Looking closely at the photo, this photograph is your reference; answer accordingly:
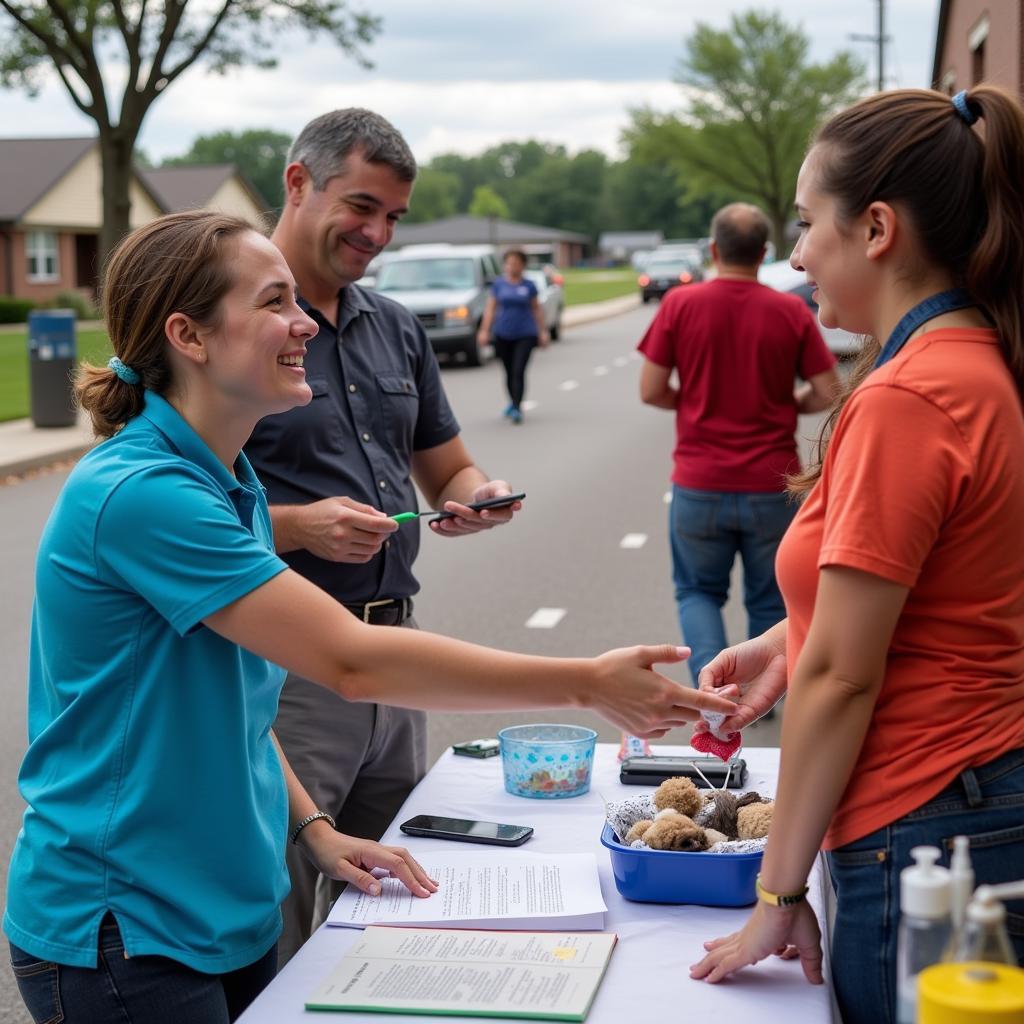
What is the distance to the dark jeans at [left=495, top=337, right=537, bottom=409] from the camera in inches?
709

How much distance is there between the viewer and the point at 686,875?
2561mm

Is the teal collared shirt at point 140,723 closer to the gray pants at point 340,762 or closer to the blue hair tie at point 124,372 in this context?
the blue hair tie at point 124,372

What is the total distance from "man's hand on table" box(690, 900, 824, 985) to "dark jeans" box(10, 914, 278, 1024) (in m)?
0.82

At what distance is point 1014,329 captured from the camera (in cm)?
211

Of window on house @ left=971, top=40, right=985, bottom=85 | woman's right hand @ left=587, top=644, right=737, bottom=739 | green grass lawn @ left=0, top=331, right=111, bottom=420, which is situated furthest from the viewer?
window on house @ left=971, top=40, right=985, bottom=85

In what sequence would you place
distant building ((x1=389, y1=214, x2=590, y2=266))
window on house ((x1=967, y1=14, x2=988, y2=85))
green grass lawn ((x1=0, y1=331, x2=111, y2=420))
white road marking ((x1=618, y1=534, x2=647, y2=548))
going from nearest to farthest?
white road marking ((x1=618, y1=534, x2=647, y2=548))
window on house ((x1=967, y1=14, x2=988, y2=85))
green grass lawn ((x1=0, y1=331, x2=111, y2=420))
distant building ((x1=389, y1=214, x2=590, y2=266))

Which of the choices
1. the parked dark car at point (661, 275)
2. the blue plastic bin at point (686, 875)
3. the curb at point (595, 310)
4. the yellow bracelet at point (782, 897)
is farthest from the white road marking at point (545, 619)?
the parked dark car at point (661, 275)

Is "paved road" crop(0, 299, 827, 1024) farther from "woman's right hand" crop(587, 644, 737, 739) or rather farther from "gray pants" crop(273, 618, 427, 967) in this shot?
"gray pants" crop(273, 618, 427, 967)

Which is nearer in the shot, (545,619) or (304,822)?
(304,822)

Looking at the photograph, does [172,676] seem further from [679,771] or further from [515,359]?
[515,359]

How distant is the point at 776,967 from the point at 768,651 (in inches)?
25.0

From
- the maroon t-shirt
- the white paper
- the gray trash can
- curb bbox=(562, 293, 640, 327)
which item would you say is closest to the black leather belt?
the white paper

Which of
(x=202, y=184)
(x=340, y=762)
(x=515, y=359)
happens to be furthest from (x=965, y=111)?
(x=202, y=184)

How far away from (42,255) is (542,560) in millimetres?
45855
